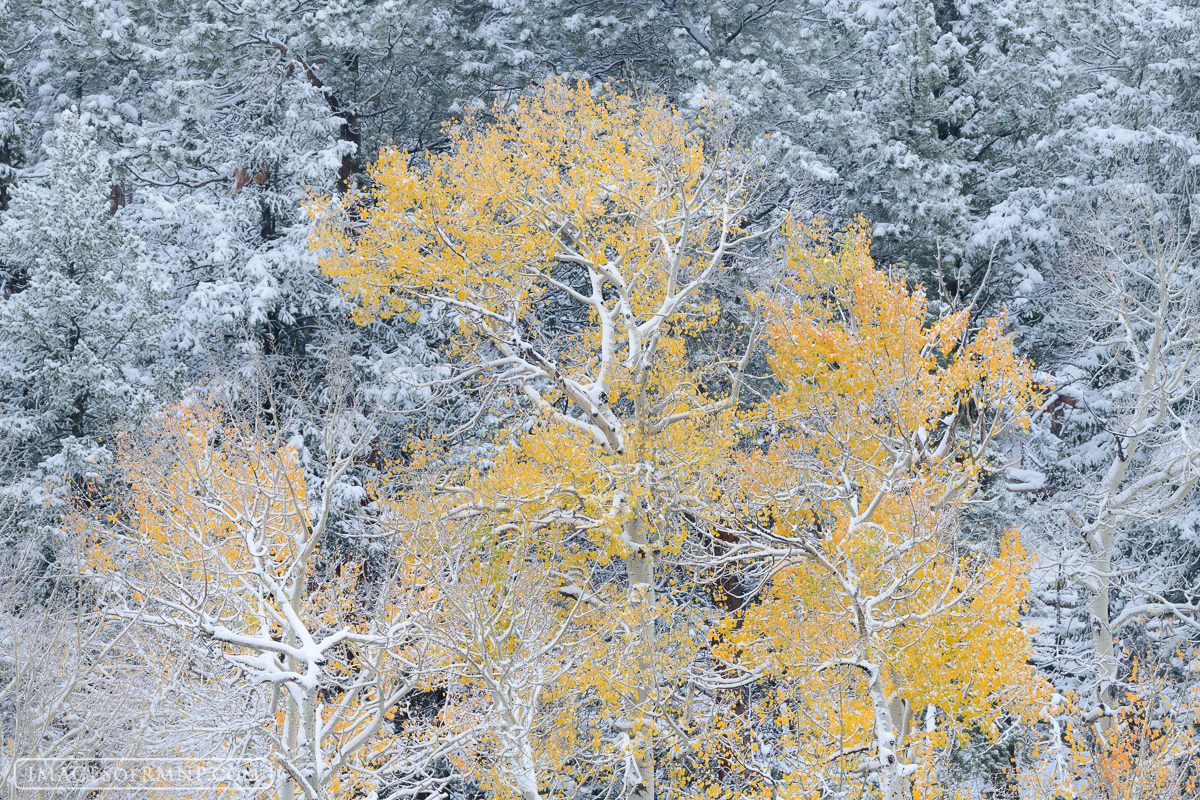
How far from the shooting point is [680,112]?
22.5m

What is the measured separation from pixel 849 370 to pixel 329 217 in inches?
408

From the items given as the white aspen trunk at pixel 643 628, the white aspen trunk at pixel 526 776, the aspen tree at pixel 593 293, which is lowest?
the white aspen trunk at pixel 643 628

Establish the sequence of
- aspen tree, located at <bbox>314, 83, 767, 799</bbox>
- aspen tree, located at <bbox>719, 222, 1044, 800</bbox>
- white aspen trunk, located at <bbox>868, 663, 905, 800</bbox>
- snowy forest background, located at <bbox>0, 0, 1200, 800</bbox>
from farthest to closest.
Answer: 1. snowy forest background, located at <bbox>0, 0, 1200, 800</bbox>
2. aspen tree, located at <bbox>314, 83, 767, 799</bbox>
3. aspen tree, located at <bbox>719, 222, 1044, 800</bbox>
4. white aspen trunk, located at <bbox>868, 663, 905, 800</bbox>

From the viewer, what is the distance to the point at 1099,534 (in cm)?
1862

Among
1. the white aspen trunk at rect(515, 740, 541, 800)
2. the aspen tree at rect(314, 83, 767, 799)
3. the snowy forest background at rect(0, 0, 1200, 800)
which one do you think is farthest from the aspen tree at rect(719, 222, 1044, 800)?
the white aspen trunk at rect(515, 740, 541, 800)

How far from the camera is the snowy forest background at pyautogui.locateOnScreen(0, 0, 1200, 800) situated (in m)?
19.2

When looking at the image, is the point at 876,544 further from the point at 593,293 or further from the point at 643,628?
the point at 593,293

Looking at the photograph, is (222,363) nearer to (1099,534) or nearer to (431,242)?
(431,242)

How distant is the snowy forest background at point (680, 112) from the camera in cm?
1922

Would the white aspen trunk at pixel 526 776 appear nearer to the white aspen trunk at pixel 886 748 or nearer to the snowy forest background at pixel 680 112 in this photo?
the white aspen trunk at pixel 886 748

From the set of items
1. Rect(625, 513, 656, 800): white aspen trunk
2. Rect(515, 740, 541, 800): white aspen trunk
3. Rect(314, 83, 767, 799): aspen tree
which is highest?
Rect(314, 83, 767, 799): aspen tree

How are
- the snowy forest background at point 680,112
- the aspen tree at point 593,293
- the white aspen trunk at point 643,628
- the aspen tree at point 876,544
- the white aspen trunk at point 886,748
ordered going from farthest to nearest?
the snowy forest background at point 680,112 < the aspen tree at point 593,293 < the white aspen trunk at point 643,628 < the aspen tree at point 876,544 < the white aspen trunk at point 886,748

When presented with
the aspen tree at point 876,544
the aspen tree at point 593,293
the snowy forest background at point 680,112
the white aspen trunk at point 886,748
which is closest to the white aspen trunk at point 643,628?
the aspen tree at point 593,293

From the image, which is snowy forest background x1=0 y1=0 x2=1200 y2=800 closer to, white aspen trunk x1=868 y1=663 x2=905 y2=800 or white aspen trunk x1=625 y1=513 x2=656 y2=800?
white aspen trunk x1=625 y1=513 x2=656 y2=800
